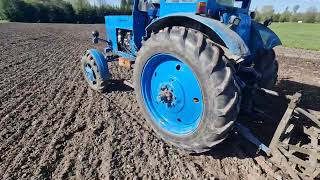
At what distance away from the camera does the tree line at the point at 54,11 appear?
30625 millimetres

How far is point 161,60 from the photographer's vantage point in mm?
3516

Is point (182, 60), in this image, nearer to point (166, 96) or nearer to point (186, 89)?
point (186, 89)

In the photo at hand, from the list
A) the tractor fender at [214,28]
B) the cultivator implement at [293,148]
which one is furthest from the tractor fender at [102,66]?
the cultivator implement at [293,148]

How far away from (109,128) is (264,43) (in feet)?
8.26

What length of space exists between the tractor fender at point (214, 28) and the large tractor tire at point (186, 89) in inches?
5.0

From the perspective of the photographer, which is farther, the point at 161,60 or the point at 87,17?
the point at 87,17

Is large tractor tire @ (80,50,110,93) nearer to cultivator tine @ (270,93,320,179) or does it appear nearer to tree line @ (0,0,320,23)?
cultivator tine @ (270,93,320,179)

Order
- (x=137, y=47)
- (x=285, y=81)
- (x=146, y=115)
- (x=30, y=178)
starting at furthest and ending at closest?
1. (x=285, y=81)
2. (x=137, y=47)
3. (x=146, y=115)
4. (x=30, y=178)

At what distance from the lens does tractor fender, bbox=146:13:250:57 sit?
8.99ft

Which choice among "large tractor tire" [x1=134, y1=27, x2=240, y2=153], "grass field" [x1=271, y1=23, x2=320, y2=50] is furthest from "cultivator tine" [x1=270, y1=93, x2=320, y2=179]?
"grass field" [x1=271, y1=23, x2=320, y2=50]

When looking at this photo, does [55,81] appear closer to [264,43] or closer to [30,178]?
[30,178]

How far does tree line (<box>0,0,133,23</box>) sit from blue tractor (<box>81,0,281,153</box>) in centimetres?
2288

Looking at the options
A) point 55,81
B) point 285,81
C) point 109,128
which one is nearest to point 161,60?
point 109,128

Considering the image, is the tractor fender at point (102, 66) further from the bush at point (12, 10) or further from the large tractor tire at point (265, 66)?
the bush at point (12, 10)
